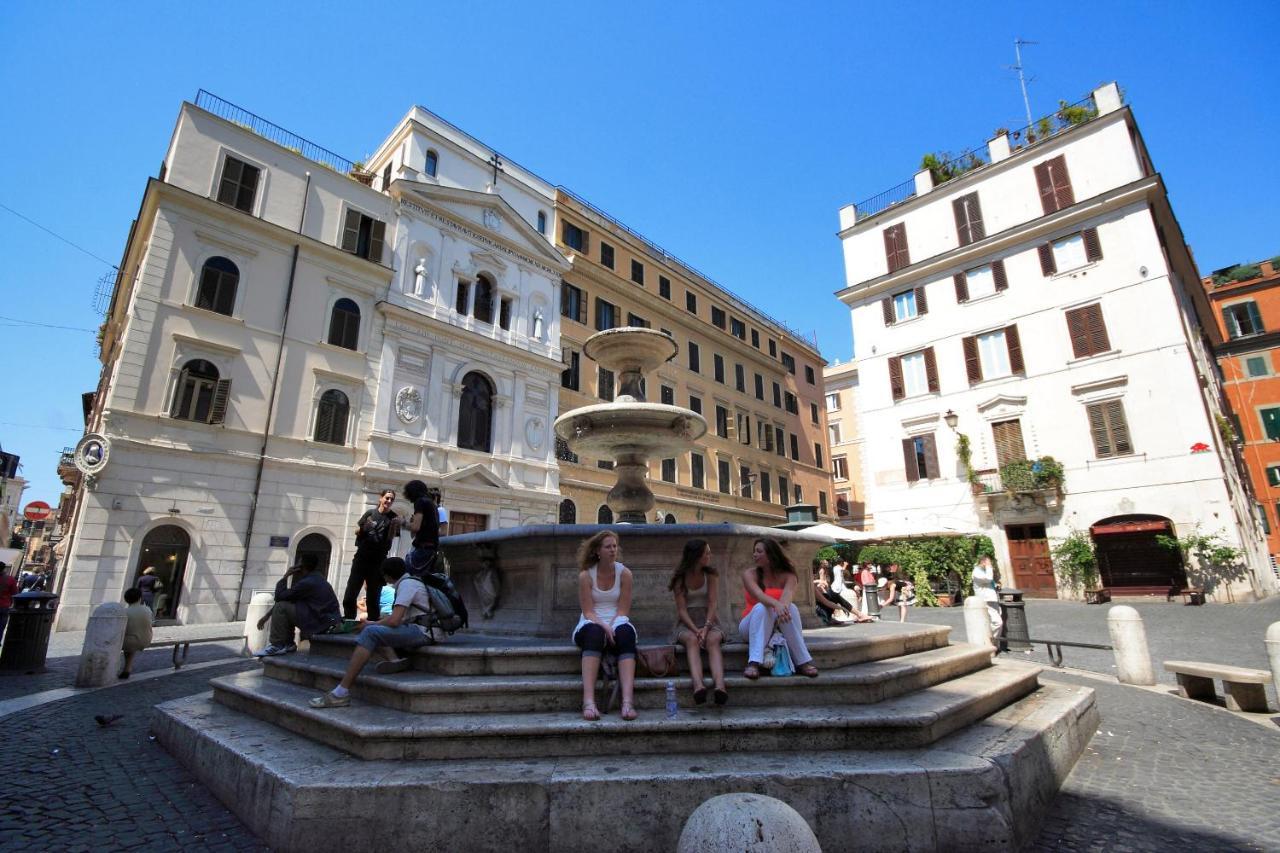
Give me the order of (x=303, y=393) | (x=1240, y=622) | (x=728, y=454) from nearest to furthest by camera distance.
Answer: (x=1240, y=622), (x=303, y=393), (x=728, y=454)

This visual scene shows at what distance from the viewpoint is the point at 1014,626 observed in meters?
10.0

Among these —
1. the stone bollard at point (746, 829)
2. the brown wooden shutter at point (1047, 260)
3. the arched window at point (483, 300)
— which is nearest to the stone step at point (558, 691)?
the stone bollard at point (746, 829)

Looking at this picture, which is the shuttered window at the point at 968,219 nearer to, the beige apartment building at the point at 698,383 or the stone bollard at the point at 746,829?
the beige apartment building at the point at 698,383

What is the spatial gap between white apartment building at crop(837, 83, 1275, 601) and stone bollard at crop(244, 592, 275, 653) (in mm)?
21871

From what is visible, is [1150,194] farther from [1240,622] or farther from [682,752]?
[682,752]

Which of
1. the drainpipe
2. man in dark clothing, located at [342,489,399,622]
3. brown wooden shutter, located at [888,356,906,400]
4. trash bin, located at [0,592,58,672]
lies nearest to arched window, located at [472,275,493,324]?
the drainpipe

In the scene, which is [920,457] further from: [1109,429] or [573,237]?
[573,237]

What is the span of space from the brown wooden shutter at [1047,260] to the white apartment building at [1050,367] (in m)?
0.06

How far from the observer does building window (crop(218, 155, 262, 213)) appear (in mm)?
17547

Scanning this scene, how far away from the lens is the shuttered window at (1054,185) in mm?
22375

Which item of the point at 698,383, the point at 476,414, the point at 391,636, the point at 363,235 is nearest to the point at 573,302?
the point at 476,414

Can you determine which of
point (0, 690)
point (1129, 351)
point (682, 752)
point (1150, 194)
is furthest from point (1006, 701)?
point (1150, 194)

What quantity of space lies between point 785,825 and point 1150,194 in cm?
2701

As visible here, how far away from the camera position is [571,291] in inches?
1049
